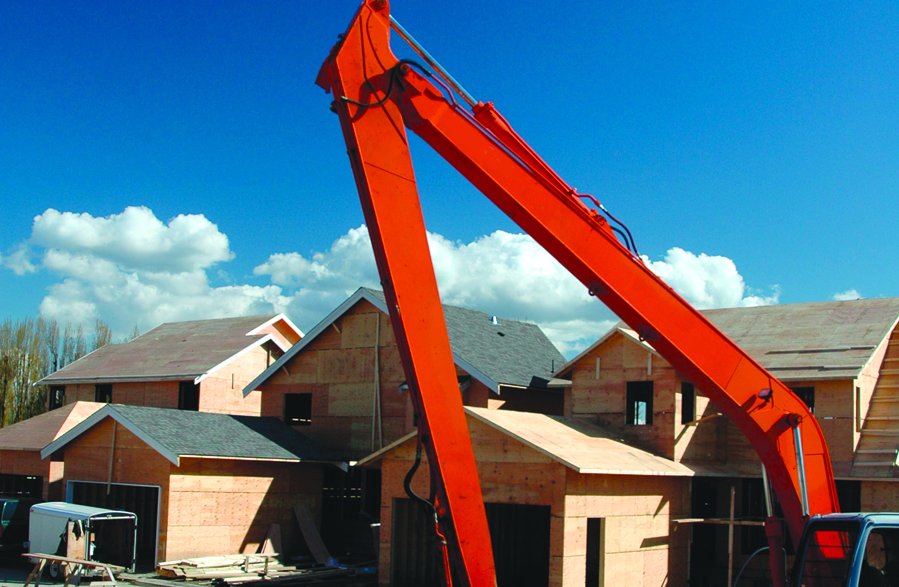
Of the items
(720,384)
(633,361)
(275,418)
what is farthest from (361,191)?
(275,418)

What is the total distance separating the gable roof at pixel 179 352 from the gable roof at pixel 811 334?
51.7 feet

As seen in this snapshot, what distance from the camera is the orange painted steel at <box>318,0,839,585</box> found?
953 cm

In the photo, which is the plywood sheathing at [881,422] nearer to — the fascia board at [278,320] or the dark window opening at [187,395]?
the fascia board at [278,320]

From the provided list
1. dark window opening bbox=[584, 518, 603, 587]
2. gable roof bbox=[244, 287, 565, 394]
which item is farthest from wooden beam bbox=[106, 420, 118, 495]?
dark window opening bbox=[584, 518, 603, 587]

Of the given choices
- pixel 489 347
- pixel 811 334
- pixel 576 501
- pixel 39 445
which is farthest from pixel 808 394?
pixel 39 445

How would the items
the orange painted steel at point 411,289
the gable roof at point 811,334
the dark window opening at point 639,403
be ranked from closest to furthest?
the orange painted steel at point 411,289, the gable roof at point 811,334, the dark window opening at point 639,403

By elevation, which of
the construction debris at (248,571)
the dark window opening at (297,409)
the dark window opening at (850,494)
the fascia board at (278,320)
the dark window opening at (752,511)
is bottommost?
the construction debris at (248,571)

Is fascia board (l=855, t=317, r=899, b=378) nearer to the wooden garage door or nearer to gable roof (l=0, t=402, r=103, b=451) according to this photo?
the wooden garage door

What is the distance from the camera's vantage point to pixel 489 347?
2656 centimetres

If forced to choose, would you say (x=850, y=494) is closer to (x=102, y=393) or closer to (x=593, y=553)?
(x=593, y=553)

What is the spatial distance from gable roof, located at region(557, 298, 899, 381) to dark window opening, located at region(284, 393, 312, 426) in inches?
380

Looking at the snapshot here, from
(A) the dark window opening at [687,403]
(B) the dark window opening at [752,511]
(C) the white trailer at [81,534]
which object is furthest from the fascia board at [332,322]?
(B) the dark window opening at [752,511]

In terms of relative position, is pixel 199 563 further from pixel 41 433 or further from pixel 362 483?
pixel 41 433

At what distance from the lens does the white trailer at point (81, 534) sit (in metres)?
20.0
